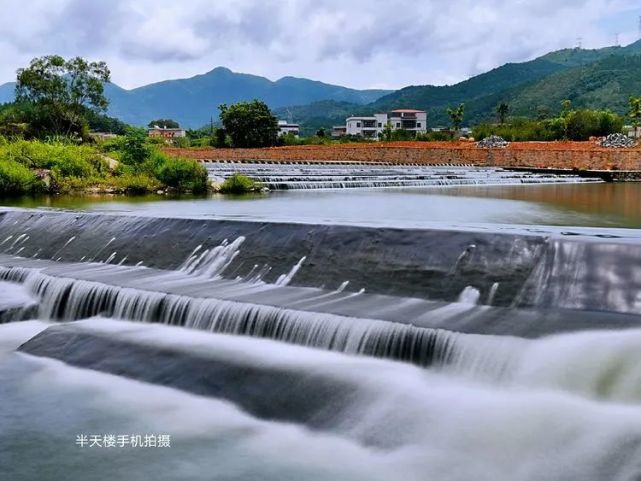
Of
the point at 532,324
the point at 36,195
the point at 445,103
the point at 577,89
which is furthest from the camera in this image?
the point at 445,103

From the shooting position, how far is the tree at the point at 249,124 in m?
54.7

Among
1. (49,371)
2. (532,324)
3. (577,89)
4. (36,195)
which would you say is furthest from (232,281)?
(577,89)

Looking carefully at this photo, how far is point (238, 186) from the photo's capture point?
20.9 metres

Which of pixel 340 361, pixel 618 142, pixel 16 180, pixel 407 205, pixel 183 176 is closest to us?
pixel 340 361

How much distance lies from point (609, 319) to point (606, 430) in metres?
1.53

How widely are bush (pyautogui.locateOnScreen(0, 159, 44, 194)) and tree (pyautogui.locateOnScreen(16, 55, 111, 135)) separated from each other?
21191mm

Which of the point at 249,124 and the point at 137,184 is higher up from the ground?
the point at 249,124

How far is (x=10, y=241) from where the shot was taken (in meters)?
11.7

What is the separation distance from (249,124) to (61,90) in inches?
648

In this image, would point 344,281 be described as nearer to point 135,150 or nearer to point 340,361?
point 340,361

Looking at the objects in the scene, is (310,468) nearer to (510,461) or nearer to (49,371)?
(510,461)

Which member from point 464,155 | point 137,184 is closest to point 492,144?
point 464,155

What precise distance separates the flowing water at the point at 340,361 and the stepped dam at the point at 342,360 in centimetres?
2

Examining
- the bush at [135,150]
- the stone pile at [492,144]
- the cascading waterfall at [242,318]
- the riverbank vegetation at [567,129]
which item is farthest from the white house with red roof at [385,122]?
the cascading waterfall at [242,318]
